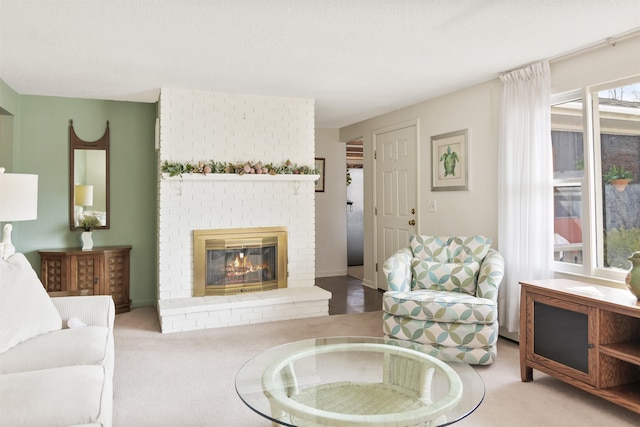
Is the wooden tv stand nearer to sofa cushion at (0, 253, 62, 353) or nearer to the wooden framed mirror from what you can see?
sofa cushion at (0, 253, 62, 353)

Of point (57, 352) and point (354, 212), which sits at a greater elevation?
point (354, 212)

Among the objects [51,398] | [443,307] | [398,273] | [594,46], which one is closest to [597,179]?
[594,46]

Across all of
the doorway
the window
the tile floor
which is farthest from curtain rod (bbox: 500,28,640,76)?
the doorway

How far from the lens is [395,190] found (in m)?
5.39

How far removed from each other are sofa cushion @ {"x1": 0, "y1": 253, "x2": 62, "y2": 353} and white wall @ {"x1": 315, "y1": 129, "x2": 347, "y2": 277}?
464cm

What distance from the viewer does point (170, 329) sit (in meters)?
4.00

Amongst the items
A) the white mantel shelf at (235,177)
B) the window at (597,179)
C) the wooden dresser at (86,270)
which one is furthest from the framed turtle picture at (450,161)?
the wooden dresser at (86,270)

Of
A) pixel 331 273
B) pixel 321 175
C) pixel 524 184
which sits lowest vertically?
pixel 331 273

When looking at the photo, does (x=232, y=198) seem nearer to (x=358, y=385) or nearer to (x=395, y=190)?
(x=395, y=190)

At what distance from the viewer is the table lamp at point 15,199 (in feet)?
8.60

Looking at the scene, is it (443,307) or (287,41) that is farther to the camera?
(443,307)

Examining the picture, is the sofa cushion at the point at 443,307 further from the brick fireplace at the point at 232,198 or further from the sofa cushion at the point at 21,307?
the sofa cushion at the point at 21,307

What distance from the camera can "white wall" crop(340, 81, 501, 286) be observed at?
13.1 feet

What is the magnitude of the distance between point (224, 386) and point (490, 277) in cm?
206
